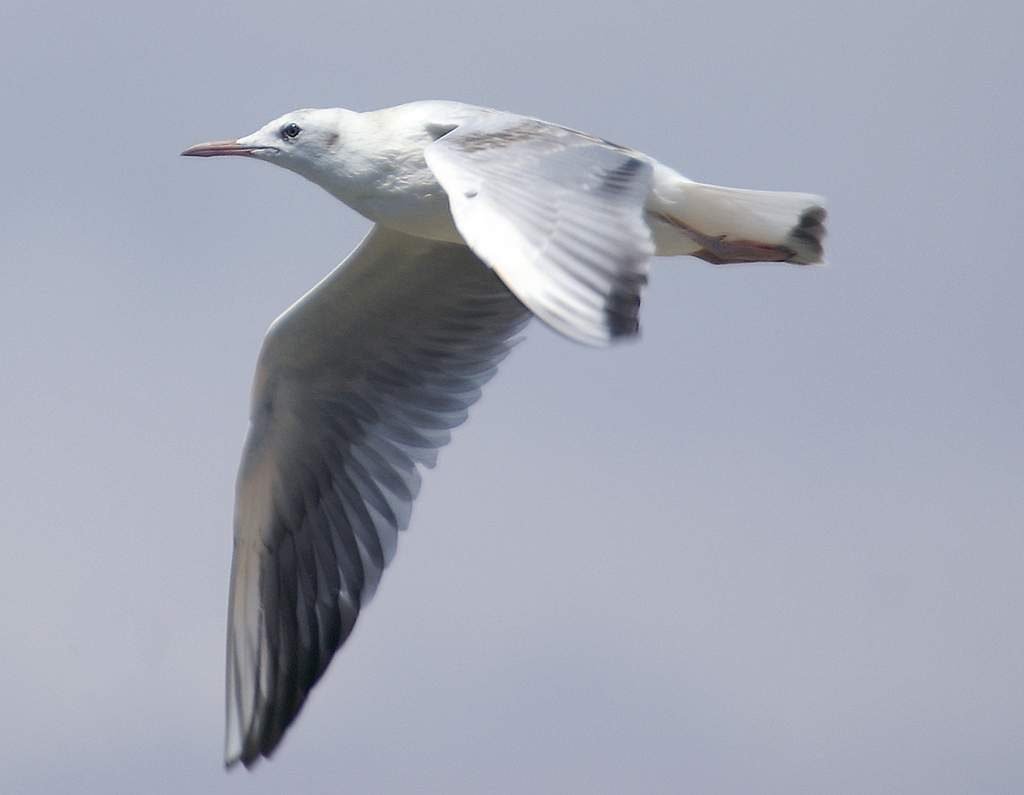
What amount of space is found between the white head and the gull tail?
44.4 inches

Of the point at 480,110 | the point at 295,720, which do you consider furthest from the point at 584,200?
the point at 295,720

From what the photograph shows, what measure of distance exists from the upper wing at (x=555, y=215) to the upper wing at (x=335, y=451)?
1716 mm

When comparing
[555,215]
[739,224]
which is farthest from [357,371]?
[555,215]

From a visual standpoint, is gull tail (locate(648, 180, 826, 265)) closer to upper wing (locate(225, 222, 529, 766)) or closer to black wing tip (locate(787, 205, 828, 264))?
black wing tip (locate(787, 205, 828, 264))

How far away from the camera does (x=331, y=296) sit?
8.77 m

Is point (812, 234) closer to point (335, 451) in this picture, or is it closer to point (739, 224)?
point (739, 224)

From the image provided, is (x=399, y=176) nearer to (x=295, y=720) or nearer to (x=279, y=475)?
(x=279, y=475)

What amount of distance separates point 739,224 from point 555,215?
1.67m

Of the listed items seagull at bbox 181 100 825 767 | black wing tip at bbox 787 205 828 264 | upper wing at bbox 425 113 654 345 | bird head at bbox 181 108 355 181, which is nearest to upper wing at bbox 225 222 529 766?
seagull at bbox 181 100 825 767

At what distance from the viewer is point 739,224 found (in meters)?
7.99

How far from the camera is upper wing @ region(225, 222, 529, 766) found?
8.84m

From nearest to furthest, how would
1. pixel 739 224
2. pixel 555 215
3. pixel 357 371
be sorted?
pixel 555 215
pixel 739 224
pixel 357 371

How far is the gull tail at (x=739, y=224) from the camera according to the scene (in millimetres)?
7875

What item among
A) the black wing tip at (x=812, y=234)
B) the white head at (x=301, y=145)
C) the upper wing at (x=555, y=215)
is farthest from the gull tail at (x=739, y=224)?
the white head at (x=301, y=145)
